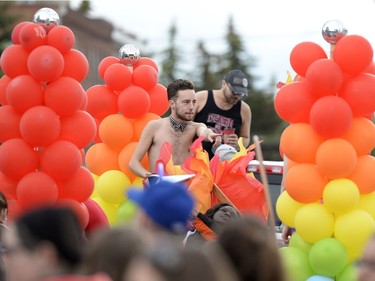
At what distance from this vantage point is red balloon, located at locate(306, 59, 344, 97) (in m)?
7.32

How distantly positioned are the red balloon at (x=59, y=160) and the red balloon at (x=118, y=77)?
62.5 inches

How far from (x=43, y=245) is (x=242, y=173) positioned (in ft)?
15.8

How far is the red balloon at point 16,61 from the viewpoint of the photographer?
25.1 feet

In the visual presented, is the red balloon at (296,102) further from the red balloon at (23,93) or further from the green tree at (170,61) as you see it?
the green tree at (170,61)

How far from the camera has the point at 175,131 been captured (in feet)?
28.3

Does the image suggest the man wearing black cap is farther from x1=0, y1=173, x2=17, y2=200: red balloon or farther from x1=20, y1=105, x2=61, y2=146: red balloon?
x1=0, y1=173, x2=17, y2=200: red balloon

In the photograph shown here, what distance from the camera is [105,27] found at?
206 ft

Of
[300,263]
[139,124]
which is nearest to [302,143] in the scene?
[300,263]

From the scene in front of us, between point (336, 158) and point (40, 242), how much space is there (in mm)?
4146

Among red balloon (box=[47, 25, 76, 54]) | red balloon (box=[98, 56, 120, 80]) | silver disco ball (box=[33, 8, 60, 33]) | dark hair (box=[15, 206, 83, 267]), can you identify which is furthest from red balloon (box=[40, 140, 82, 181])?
dark hair (box=[15, 206, 83, 267])

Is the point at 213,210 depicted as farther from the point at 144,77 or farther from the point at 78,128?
the point at 144,77

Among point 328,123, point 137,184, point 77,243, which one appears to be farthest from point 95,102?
point 77,243

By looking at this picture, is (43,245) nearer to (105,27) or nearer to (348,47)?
(348,47)

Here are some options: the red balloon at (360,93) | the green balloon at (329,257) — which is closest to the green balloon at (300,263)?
the green balloon at (329,257)
